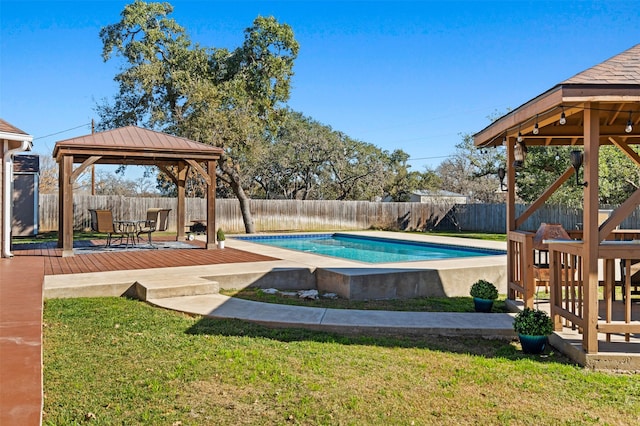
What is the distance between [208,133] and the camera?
1623 cm

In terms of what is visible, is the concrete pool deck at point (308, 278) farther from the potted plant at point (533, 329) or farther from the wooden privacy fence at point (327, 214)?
the wooden privacy fence at point (327, 214)

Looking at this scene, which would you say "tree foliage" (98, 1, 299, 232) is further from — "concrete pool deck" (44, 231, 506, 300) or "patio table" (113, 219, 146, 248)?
"concrete pool deck" (44, 231, 506, 300)

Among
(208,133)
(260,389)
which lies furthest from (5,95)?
(260,389)

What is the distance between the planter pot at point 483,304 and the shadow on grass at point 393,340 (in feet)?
3.81

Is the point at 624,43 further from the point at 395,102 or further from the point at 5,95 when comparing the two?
the point at 5,95

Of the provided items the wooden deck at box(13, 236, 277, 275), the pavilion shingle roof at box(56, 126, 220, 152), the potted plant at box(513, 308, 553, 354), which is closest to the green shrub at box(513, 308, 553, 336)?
the potted plant at box(513, 308, 553, 354)

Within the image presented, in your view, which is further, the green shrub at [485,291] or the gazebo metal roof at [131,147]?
the gazebo metal roof at [131,147]

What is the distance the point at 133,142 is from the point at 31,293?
239 inches

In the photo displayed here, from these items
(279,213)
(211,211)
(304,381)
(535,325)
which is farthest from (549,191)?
(279,213)

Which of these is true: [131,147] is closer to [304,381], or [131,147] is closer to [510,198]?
[510,198]

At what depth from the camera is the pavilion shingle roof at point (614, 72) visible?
394 cm

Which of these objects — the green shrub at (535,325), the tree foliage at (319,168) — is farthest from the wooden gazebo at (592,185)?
the tree foliage at (319,168)

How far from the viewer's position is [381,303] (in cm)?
679

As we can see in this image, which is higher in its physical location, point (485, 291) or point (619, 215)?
point (619, 215)
